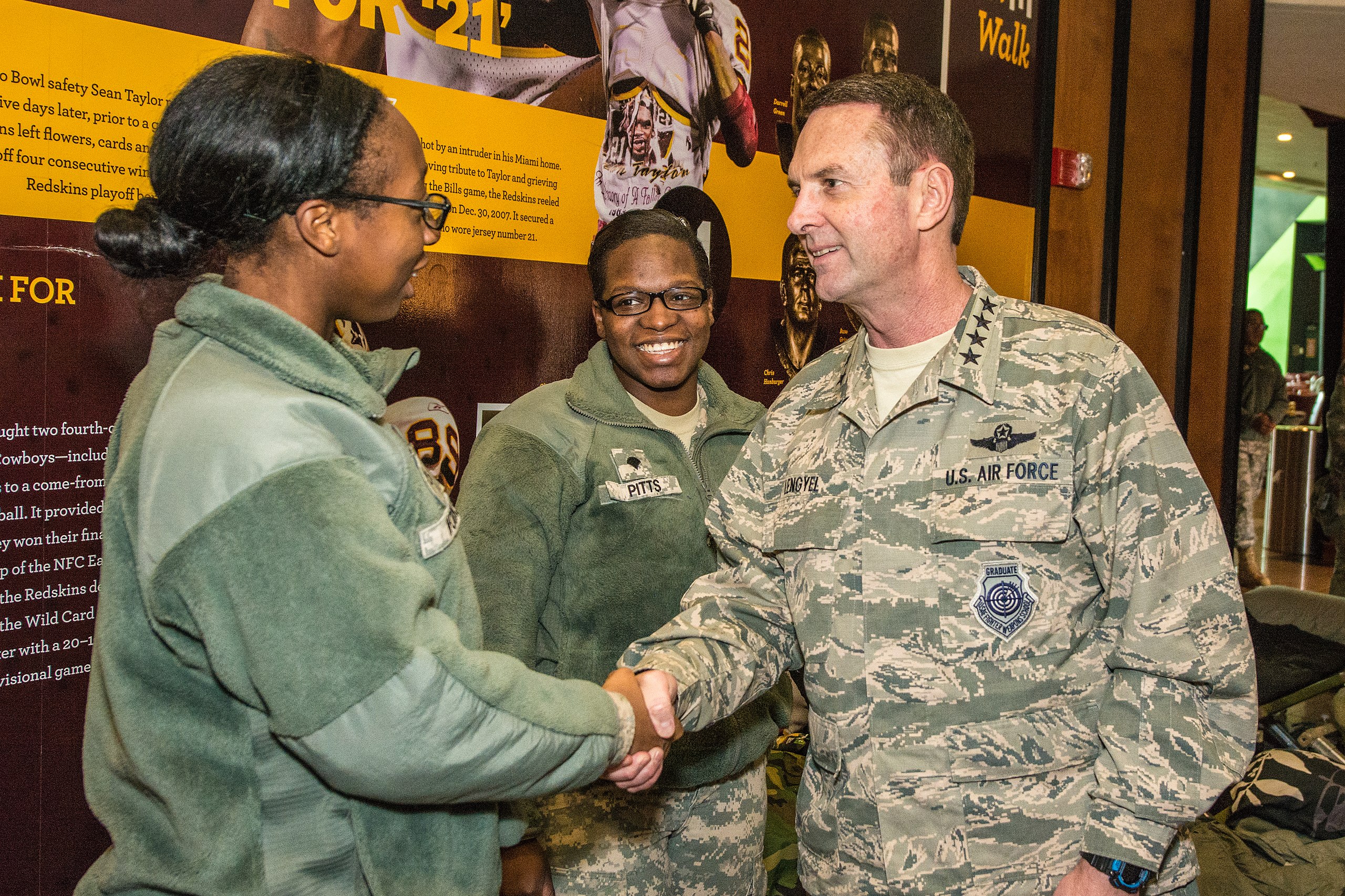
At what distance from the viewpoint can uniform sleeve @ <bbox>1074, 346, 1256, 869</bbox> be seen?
53.7 inches

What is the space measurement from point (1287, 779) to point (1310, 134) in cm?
1027

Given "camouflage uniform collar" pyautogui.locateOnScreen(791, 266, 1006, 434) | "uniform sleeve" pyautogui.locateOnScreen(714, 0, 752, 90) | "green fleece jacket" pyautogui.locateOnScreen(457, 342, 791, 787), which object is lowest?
"green fleece jacket" pyautogui.locateOnScreen(457, 342, 791, 787)

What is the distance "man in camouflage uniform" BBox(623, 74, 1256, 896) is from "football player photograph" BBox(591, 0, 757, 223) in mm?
1088

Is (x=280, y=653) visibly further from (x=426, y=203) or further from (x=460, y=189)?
(x=460, y=189)

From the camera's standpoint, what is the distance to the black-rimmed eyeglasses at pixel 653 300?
2.09 m

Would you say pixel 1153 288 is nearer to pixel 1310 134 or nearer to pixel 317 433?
pixel 317 433

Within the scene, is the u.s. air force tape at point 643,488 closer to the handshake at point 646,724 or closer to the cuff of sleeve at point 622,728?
the handshake at point 646,724

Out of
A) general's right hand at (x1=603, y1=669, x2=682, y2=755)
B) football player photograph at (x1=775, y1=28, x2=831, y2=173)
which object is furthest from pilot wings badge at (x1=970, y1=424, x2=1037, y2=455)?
football player photograph at (x1=775, y1=28, x2=831, y2=173)

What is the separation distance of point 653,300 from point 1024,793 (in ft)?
3.81

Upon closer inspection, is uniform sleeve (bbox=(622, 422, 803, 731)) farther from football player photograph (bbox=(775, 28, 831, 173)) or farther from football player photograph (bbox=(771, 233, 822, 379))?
football player photograph (bbox=(775, 28, 831, 173))

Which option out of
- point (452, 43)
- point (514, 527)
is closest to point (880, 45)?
point (452, 43)

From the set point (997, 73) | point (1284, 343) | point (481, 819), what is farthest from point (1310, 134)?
point (481, 819)

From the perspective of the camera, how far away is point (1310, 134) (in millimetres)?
10703

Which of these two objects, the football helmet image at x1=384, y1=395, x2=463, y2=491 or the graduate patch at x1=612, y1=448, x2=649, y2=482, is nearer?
the graduate patch at x1=612, y1=448, x2=649, y2=482
